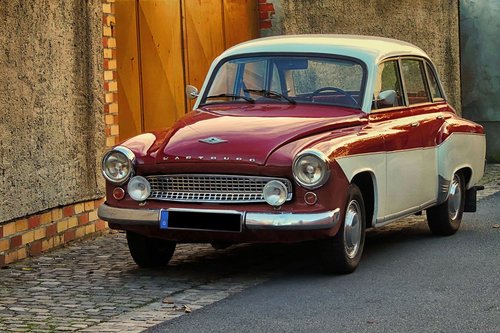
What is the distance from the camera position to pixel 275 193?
857 centimetres

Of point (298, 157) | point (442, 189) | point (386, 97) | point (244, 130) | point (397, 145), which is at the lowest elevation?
point (442, 189)

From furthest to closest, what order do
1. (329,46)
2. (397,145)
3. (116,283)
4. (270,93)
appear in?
1. (329,46)
2. (270,93)
3. (397,145)
4. (116,283)

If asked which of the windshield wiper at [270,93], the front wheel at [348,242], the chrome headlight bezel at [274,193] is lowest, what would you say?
the front wheel at [348,242]

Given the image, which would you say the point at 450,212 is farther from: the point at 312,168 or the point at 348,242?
the point at 312,168

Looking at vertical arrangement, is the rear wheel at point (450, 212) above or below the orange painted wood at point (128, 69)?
below

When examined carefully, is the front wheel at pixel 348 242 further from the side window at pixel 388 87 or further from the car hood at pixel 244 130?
the side window at pixel 388 87

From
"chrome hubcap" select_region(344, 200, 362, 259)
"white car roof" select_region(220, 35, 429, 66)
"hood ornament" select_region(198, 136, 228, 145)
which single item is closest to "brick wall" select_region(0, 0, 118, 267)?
"white car roof" select_region(220, 35, 429, 66)

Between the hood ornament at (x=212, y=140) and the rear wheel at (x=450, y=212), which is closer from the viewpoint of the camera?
the hood ornament at (x=212, y=140)

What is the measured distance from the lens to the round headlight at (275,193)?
854 cm

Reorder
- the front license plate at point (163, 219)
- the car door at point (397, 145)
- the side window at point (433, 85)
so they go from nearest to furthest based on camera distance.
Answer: the front license plate at point (163, 219) → the car door at point (397, 145) → the side window at point (433, 85)

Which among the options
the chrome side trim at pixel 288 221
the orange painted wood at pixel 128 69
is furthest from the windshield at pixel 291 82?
the orange painted wood at pixel 128 69

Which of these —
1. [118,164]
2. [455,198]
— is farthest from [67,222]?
[455,198]

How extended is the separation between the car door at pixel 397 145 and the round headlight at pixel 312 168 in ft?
3.49

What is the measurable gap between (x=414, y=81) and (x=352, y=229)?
227 cm
